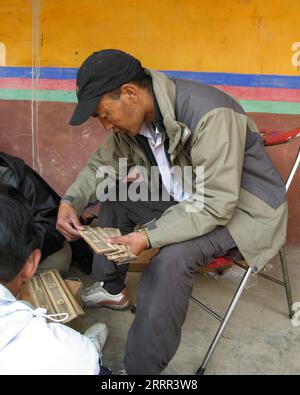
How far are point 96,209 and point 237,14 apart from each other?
5.49 ft

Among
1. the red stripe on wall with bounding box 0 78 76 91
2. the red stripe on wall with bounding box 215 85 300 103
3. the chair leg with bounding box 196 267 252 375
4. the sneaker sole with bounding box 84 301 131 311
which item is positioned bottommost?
the sneaker sole with bounding box 84 301 131 311

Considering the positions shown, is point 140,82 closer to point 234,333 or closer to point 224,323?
point 224,323

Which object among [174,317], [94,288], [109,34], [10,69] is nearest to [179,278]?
[174,317]

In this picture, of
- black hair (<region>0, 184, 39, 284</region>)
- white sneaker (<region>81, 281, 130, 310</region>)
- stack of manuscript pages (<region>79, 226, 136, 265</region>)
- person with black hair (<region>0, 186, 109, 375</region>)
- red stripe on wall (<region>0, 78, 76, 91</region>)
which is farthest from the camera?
red stripe on wall (<region>0, 78, 76, 91</region>)

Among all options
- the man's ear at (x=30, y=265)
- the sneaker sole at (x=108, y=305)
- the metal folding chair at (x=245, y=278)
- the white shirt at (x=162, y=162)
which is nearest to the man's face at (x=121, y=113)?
the white shirt at (x=162, y=162)

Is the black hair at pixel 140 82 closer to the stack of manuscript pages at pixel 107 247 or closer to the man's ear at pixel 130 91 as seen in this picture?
the man's ear at pixel 130 91

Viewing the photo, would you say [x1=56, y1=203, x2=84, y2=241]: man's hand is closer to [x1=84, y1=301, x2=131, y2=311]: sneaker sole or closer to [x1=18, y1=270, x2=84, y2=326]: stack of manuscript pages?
[x1=18, y1=270, x2=84, y2=326]: stack of manuscript pages

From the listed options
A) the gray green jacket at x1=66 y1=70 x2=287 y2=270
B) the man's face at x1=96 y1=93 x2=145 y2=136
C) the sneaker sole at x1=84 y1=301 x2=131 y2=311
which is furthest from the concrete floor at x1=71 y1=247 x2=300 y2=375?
the man's face at x1=96 y1=93 x2=145 y2=136

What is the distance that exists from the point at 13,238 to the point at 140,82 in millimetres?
951

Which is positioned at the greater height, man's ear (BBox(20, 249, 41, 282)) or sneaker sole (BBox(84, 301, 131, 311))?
man's ear (BBox(20, 249, 41, 282))

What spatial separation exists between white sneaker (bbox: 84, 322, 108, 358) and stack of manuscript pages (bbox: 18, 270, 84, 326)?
4.8 inches

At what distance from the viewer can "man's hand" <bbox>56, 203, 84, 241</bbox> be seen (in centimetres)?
200

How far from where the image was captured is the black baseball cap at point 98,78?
1702mm

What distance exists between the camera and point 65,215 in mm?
2051
